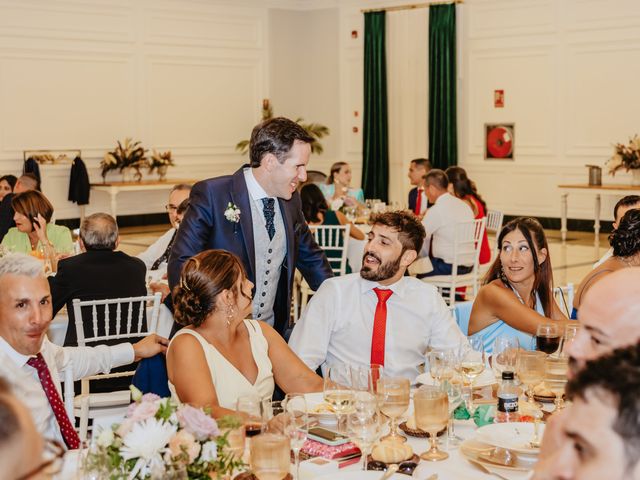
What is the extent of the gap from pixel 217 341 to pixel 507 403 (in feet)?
3.22

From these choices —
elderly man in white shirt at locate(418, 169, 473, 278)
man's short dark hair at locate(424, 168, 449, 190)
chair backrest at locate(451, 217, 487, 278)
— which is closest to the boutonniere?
chair backrest at locate(451, 217, 487, 278)

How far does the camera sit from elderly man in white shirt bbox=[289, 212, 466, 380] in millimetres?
3771

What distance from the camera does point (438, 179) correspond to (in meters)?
8.45

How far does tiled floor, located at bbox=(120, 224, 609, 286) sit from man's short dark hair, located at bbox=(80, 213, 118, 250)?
5.57 metres

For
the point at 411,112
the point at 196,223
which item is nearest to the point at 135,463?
the point at 196,223

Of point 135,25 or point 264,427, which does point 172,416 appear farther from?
point 135,25

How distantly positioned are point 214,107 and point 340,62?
2280 millimetres

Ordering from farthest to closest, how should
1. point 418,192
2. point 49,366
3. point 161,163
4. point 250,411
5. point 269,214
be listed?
Answer: point 161,163, point 418,192, point 269,214, point 49,366, point 250,411

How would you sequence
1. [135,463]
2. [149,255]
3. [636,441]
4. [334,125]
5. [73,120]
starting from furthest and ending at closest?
[334,125]
[73,120]
[149,255]
[135,463]
[636,441]

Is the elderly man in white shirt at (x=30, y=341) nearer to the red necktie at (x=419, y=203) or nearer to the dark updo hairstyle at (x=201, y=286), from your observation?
the dark updo hairstyle at (x=201, y=286)

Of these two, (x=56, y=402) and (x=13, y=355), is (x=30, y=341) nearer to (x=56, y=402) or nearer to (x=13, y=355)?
(x=13, y=355)

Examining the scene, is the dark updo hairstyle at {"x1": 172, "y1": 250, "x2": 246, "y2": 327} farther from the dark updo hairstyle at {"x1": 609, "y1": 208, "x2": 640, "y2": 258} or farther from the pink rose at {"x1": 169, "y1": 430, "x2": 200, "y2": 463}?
the dark updo hairstyle at {"x1": 609, "y1": 208, "x2": 640, "y2": 258}

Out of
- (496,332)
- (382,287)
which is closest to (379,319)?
(382,287)

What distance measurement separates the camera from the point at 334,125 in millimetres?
15969
